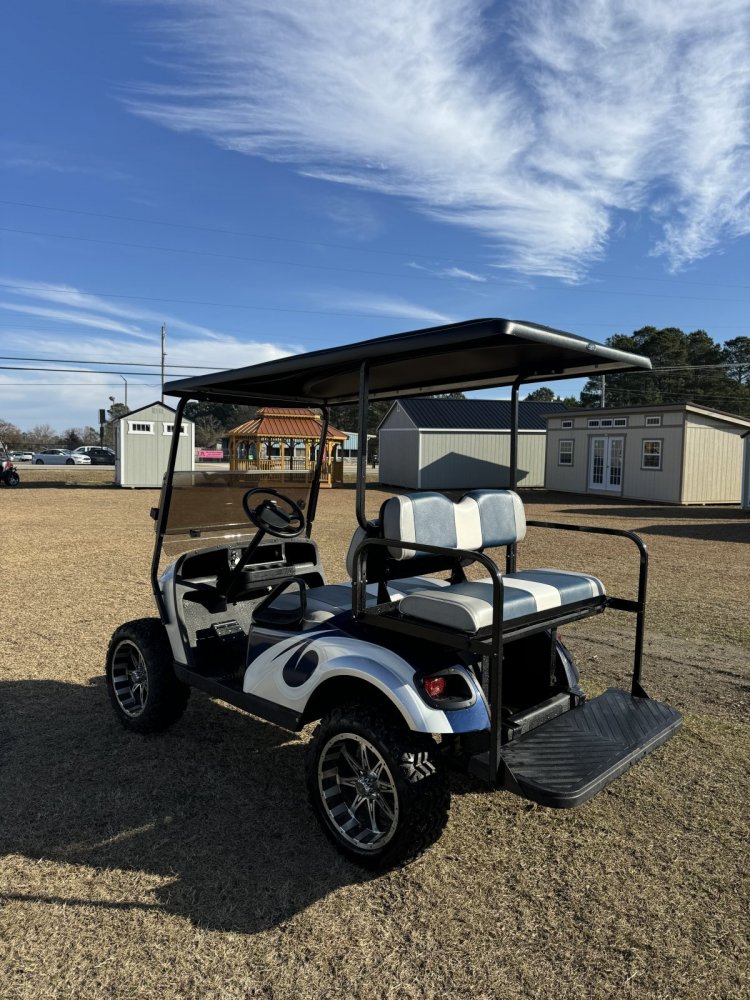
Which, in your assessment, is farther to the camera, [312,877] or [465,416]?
[465,416]

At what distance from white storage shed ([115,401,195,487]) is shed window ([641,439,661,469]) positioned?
50.1 feet

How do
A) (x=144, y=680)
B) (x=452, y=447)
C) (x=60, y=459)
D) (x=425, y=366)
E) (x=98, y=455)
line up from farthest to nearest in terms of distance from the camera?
(x=98, y=455) → (x=60, y=459) → (x=452, y=447) → (x=144, y=680) → (x=425, y=366)

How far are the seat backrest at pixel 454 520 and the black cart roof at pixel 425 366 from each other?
60 cm

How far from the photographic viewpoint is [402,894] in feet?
7.45

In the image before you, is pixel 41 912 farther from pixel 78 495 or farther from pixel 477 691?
pixel 78 495

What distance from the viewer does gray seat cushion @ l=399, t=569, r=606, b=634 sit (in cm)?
225

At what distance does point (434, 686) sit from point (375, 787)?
0.46 metres

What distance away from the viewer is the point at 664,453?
1914 centimetres

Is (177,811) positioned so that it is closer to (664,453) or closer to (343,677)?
(343,677)

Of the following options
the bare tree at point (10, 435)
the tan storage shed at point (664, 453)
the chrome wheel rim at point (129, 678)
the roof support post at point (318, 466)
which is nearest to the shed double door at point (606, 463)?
the tan storage shed at point (664, 453)

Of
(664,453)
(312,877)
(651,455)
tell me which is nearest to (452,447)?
(651,455)

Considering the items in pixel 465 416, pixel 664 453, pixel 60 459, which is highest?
pixel 465 416

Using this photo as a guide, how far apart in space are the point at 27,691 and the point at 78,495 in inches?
676

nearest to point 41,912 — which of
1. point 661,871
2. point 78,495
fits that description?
point 661,871
